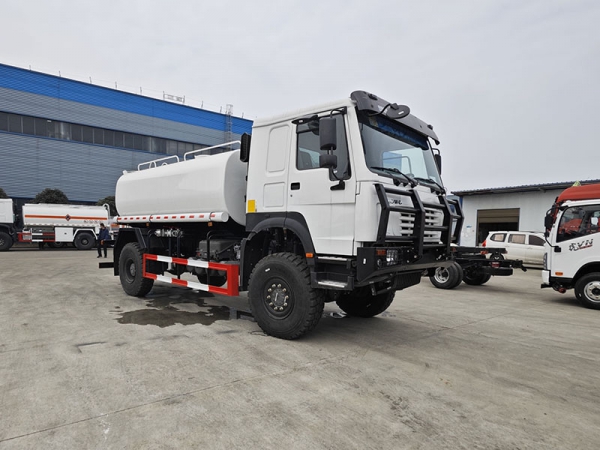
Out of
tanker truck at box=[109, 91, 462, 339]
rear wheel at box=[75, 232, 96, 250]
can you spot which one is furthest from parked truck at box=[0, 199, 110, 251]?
tanker truck at box=[109, 91, 462, 339]

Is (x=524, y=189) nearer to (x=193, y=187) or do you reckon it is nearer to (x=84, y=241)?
(x=193, y=187)

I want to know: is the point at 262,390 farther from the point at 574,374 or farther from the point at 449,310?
the point at 449,310

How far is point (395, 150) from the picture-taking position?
16.3ft

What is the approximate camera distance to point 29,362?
3.96 metres

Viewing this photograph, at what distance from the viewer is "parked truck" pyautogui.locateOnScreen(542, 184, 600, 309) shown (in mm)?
8062

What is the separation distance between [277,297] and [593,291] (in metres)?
7.36

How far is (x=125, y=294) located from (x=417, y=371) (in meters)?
6.59

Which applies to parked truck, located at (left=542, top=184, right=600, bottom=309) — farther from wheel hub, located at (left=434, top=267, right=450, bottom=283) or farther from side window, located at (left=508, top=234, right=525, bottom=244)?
side window, located at (left=508, top=234, right=525, bottom=244)

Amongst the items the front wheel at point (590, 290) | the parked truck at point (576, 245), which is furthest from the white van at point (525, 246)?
the front wheel at point (590, 290)

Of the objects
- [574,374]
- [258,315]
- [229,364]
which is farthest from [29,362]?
[574,374]

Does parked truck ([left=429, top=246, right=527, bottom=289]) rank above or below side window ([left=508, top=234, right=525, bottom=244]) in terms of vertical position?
below

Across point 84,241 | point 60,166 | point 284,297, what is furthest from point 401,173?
point 60,166

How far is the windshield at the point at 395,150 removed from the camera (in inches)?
178

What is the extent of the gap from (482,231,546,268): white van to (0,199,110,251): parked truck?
2417 centimetres
